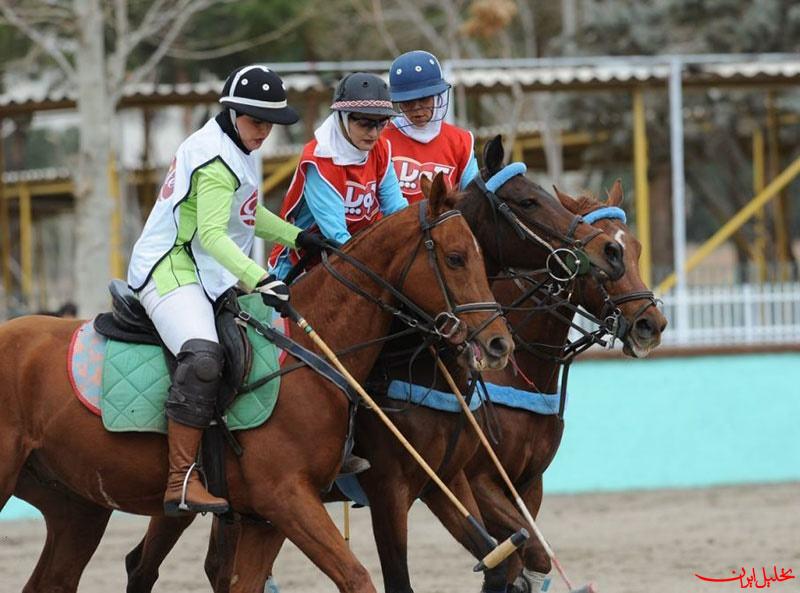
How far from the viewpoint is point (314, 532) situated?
5695 millimetres

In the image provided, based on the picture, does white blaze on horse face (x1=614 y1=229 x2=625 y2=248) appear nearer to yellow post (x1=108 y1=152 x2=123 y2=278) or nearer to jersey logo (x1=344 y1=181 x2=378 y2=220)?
jersey logo (x1=344 y1=181 x2=378 y2=220)

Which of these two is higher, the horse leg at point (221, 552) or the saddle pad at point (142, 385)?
the saddle pad at point (142, 385)

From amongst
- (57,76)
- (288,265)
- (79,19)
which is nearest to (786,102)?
(79,19)

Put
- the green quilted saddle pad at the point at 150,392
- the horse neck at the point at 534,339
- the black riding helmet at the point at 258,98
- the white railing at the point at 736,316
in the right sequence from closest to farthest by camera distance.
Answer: the green quilted saddle pad at the point at 150,392
the black riding helmet at the point at 258,98
the horse neck at the point at 534,339
the white railing at the point at 736,316

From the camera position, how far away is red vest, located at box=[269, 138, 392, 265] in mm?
6727

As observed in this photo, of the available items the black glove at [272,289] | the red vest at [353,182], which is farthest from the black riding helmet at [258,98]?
the black glove at [272,289]

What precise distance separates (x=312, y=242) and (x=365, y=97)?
70 centimetres

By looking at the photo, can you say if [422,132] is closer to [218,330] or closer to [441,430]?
[441,430]

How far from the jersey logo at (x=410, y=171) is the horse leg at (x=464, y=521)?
148 centimetres

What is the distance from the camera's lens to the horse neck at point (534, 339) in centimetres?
731

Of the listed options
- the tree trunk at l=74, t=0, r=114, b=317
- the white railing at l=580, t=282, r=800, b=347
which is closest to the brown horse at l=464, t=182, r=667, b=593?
the white railing at l=580, t=282, r=800, b=347

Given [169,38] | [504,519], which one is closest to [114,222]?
[169,38]

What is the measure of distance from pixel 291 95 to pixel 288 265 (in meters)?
9.10

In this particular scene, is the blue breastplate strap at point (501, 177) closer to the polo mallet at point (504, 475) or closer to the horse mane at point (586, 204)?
the horse mane at point (586, 204)
